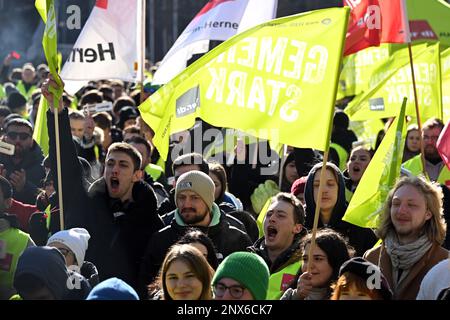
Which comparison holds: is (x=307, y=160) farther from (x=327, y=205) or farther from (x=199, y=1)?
(x=199, y=1)

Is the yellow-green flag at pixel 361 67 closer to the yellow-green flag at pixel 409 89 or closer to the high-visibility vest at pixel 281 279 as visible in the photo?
the yellow-green flag at pixel 409 89

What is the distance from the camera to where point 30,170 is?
1041 centimetres

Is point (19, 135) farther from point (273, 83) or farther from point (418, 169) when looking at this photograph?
point (273, 83)

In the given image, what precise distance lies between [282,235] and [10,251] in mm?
1544

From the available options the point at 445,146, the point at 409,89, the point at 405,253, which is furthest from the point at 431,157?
the point at 405,253

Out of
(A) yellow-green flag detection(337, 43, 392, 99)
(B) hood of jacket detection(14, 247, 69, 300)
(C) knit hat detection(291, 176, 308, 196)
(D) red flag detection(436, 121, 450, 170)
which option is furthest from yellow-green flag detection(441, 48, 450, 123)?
(B) hood of jacket detection(14, 247, 69, 300)

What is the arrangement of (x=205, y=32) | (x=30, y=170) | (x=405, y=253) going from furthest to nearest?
(x=205, y=32) < (x=30, y=170) < (x=405, y=253)

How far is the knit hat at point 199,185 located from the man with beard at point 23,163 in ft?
8.34

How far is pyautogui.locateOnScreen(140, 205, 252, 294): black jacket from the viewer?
741 centimetres

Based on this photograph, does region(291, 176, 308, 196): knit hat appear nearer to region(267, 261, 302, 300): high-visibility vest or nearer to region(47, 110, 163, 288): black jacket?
region(47, 110, 163, 288): black jacket

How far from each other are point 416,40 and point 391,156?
138 inches

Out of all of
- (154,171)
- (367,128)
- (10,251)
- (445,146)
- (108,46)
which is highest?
(108,46)

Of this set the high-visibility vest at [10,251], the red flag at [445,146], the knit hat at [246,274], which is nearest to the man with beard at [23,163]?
the high-visibility vest at [10,251]
